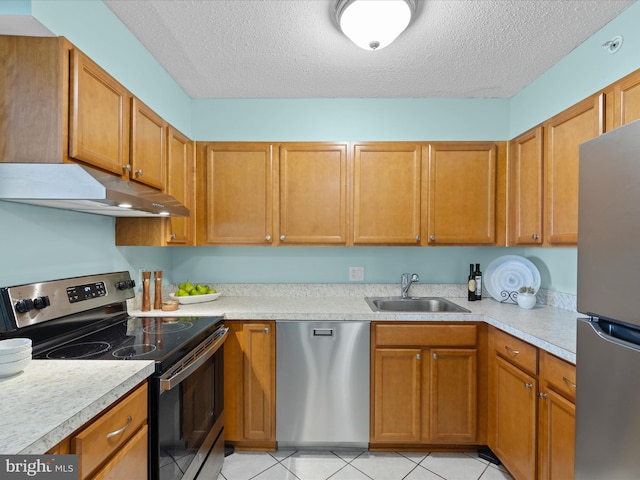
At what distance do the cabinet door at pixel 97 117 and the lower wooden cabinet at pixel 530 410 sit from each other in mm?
2148

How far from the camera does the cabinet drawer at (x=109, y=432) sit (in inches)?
34.9

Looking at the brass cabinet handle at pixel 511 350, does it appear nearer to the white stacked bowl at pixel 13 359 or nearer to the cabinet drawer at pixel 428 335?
the cabinet drawer at pixel 428 335

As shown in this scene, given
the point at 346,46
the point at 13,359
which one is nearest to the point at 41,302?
the point at 13,359

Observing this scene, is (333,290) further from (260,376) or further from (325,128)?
(325,128)

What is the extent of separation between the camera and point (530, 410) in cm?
162

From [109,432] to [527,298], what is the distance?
2.26 m

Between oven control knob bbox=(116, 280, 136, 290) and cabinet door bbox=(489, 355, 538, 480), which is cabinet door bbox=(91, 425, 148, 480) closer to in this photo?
oven control knob bbox=(116, 280, 136, 290)

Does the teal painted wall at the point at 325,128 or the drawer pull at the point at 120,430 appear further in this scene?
the teal painted wall at the point at 325,128

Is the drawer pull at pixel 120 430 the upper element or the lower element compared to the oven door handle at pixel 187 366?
lower

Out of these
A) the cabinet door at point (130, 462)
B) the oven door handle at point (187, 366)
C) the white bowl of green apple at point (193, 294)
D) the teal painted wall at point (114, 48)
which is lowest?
the cabinet door at point (130, 462)

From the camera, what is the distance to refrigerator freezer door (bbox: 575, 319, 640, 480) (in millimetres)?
935

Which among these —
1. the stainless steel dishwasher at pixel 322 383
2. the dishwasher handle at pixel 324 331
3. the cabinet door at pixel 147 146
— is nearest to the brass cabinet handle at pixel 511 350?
the stainless steel dishwasher at pixel 322 383

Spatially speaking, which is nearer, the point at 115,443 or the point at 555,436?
the point at 115,443

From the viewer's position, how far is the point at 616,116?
4.99 ft
